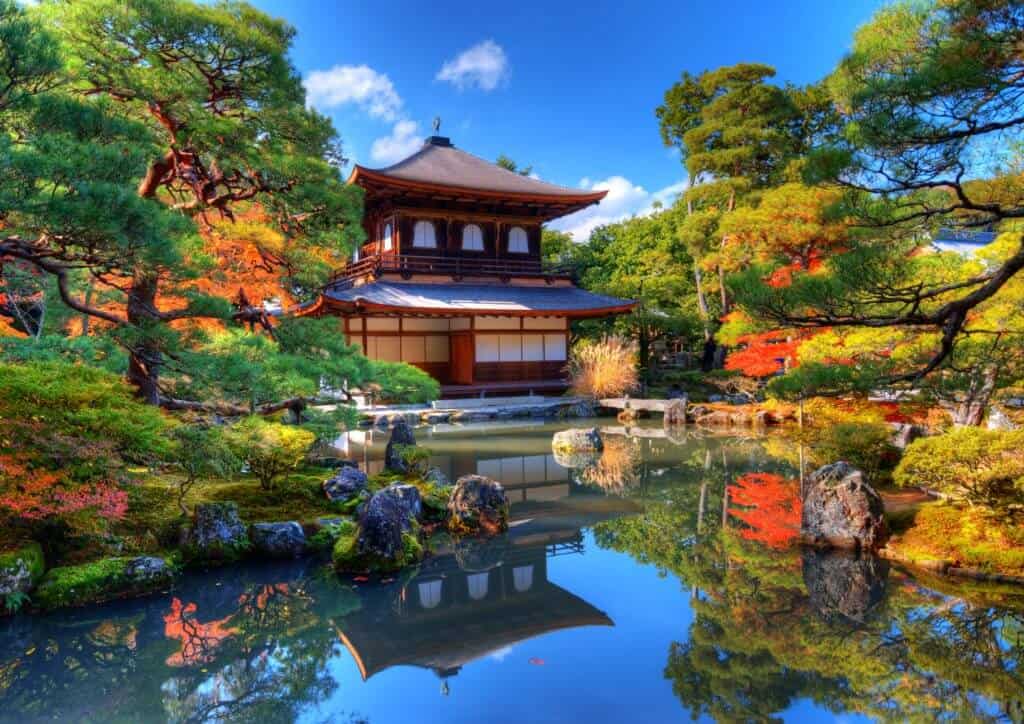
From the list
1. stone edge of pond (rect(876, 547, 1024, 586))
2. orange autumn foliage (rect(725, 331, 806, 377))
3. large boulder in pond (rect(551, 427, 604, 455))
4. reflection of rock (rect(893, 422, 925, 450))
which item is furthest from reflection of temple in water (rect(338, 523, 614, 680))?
orange autumn foliage (rect(725, 331, 806, 377))

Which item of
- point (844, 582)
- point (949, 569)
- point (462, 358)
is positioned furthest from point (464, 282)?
point (949, 569)

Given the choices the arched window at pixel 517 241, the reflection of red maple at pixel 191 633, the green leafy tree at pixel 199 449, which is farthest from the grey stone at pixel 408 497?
the arched window at pixel 517 241

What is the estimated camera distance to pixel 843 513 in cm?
533

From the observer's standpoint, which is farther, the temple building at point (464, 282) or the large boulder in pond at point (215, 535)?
the temple building at point (464, 282)

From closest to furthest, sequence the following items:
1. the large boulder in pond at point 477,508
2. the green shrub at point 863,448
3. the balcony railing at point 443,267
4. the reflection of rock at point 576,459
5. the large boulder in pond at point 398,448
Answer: the large boulder in pond at point 477,508 < the green shrub at point 863,448 < the large boulder in pond at point 398,448 < the reflection of rock at point 576,459 < the balcony railing at point 443,267

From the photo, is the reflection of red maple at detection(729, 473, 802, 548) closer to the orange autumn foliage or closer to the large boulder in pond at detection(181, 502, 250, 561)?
the orange autumn foliage

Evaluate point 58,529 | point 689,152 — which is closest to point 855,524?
point 58,529

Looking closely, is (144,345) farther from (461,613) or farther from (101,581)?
(461,613)

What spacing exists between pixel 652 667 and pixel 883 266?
2.94m

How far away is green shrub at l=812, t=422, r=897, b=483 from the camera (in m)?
6.49

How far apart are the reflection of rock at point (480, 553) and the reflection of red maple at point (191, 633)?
71.2 inches

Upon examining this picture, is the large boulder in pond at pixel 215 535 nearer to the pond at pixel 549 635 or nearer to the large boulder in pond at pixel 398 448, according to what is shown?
the pond at pixel 549 635

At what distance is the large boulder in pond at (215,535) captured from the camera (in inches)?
197

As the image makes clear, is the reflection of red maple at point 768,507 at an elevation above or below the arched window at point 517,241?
below
